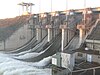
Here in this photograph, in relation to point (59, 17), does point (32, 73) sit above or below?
below

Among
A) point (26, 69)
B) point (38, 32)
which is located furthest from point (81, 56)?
point (38, 32)

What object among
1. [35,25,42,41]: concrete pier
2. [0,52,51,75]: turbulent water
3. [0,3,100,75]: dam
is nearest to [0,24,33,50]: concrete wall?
[0,3,100,75]: dam

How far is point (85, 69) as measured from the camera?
319 inches

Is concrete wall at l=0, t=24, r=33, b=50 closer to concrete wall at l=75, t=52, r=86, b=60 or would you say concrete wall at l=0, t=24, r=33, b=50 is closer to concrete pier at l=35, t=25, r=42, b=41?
concrete pier at l=35, t=25, r=42, b=41

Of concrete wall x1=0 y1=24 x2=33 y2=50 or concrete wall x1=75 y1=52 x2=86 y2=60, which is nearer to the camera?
concrete wall x1=75 y1=52 x2=86 y2=60

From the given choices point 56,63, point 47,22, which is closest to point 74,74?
point 56,63

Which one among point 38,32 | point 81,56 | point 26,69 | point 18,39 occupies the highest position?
point 38,32

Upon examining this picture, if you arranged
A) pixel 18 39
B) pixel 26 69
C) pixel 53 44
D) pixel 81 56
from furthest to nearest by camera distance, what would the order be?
pixel 18 39
pixel 53 44
pixel 26 69
pixel 81 56

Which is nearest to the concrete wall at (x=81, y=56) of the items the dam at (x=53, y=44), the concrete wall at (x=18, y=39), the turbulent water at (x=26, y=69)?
the dam at (x=53, y=44)

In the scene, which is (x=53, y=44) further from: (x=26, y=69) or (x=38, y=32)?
(x=26, y=69)

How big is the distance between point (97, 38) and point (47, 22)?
7.42 m

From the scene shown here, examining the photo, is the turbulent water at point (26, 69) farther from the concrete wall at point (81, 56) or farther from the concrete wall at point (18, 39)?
the concrete wall at point (18, 39)

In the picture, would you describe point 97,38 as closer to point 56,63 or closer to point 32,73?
point 56,63

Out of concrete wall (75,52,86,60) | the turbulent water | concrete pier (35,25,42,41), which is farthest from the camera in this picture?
concrete pier (35,25,42,41)
